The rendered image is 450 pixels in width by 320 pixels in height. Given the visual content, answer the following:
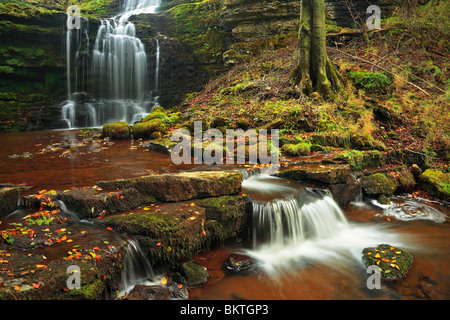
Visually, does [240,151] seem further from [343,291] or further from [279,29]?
[279,29]

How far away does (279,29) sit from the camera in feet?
55.0

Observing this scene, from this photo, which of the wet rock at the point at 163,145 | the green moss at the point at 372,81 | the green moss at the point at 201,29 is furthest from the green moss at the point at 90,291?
the green moss at the point at 201,29

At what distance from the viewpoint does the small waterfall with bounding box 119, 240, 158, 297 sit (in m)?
3.73

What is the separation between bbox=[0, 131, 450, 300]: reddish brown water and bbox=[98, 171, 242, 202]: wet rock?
1001mm

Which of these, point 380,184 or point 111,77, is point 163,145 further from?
point 111,77

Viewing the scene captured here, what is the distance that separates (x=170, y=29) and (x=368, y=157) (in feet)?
57.3

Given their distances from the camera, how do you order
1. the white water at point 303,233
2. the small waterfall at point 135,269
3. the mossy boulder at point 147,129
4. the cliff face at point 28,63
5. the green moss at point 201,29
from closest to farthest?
the small waterfall at point 135,269
the white water at point 303,233
the mossy boulder at point 147,129
the cliff face at point 28,63
the green moss at point 201,29

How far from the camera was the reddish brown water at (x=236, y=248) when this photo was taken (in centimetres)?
381

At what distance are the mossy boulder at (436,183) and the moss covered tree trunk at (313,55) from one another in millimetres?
4713

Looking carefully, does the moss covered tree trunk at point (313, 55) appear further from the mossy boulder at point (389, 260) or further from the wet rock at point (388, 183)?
the mossy boulder at point (389, 260)

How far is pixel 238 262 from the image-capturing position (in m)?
4.34

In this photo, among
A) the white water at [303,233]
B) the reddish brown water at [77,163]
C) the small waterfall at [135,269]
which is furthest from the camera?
the reddish brown water at [77,163]

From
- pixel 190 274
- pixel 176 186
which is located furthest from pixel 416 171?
pixel 190 274

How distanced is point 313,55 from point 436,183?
251 inches
